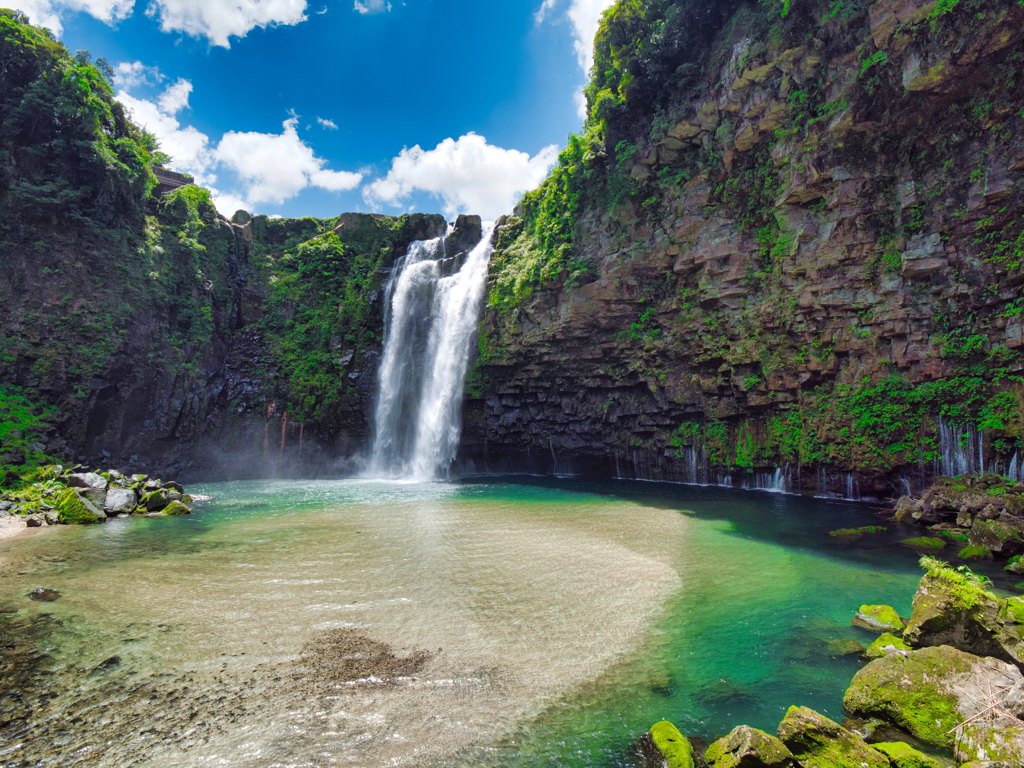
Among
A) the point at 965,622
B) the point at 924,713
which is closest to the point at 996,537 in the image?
the point at 965,622

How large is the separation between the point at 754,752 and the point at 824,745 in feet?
1.94

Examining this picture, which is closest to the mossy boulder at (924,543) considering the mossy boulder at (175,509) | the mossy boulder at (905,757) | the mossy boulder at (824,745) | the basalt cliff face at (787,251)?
the basalt cliff face at (787,251)

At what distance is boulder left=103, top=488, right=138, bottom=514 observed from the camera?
45.4 ft

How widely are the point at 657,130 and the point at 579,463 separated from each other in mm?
16690

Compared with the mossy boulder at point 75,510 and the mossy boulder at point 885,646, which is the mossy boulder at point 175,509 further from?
the mossy boulder at point 885,646

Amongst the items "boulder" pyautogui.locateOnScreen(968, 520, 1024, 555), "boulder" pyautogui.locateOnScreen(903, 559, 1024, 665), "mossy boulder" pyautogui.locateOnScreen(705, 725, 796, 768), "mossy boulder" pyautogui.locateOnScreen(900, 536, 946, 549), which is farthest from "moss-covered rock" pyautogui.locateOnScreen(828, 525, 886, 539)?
"mossy boulder" pyautogui.locateOnScreen(705, 725, 796, 768)

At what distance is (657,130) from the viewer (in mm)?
18766

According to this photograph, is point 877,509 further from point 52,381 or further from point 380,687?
point 52,381

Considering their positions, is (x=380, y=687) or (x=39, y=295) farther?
(x=39, y=295)

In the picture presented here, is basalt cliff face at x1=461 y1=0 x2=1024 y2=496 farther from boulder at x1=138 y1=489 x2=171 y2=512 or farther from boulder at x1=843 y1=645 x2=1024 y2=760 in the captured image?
boulder at x1=138 y1=489 x2=171 y2=512

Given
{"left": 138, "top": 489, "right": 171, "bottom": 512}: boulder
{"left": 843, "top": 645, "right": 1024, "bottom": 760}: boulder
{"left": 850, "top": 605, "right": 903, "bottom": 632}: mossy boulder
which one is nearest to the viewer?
{"left": 843, "top": 645, "right": 1024, "bottom": 760}: boulder

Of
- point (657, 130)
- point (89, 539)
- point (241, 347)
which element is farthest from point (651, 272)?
point (241, 347)

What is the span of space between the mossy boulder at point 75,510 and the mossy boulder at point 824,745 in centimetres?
1680

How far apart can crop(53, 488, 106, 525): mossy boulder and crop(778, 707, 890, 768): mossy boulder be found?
1680 cm
